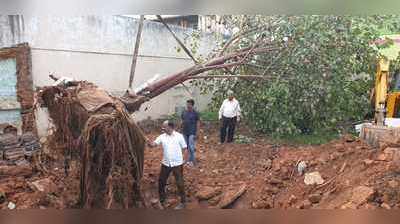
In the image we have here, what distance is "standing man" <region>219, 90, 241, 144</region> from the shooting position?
475 centimetres

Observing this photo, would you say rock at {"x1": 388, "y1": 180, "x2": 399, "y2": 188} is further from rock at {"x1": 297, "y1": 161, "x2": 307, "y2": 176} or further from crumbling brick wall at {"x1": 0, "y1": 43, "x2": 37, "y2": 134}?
crumbling brick wall at {"x1": 0, "y1": 43, "x2": 37, "y2": 134}

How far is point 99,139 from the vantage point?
4.42 meters

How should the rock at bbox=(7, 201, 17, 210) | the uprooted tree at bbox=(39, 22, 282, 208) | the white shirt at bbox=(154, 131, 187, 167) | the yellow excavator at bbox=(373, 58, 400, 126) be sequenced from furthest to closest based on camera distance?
the yellow excavator at bbox=(373, 58, 400, 126) → the white shirt at bbox=(154, 131, 187, 167) → the rock at bbox=(7, 201, 17, 210) → the uprooted tree at bbox=(39, 22, 282, 208)

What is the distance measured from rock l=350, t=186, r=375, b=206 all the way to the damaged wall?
1638 millimetres

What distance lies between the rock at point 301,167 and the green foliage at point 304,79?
32 cm

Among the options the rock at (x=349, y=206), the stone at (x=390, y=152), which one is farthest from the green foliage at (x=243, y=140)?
the stone at (x=390, y=152)

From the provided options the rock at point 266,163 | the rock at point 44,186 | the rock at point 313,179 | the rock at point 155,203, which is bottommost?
the rock at point 155,203

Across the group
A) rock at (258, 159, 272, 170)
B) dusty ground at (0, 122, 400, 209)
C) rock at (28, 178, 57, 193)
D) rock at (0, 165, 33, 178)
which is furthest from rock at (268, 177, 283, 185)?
rock at (0, 165, 33, 178)

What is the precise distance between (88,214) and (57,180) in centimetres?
45

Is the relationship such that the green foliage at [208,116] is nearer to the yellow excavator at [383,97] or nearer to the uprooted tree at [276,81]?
the uprooted tree at [276,81]

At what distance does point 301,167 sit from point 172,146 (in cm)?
126

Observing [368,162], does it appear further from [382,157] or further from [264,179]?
[264,179]

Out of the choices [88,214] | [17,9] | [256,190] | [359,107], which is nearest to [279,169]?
[256,190]

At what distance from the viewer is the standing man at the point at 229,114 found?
187 inches
